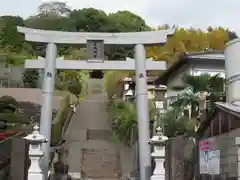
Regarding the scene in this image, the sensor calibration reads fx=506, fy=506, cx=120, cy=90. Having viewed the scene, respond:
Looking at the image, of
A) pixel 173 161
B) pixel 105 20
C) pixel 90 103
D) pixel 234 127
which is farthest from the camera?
pixel 105 20

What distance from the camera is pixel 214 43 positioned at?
55250 millimetres

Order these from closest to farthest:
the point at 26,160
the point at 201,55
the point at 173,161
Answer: the point at 173,161 → the point at 26,160 → the point at 201,55

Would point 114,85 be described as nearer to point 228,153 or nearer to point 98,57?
point 98,57

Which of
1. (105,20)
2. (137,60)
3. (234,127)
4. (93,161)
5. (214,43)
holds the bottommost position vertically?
(93,161)

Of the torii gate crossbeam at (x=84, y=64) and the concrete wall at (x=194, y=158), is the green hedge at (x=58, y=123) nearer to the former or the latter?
the torii gate crossbeam at (x=84, y=64)

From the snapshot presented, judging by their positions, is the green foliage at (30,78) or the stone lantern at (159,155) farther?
the green foliage at (30,78)

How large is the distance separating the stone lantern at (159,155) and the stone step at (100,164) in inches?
198

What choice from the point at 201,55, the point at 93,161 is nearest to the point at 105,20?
the point at 201,55

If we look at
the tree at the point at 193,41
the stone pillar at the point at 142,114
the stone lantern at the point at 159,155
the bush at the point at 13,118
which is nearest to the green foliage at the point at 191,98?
the stone lantern at the point at 159,155

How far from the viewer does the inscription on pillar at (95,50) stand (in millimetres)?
20500

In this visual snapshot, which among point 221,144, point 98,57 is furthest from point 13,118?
point 221,144

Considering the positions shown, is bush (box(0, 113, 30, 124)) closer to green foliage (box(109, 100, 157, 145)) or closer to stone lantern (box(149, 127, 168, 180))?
green foliage (box(109, 100, 157, 145))

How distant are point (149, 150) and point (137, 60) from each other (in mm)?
3735

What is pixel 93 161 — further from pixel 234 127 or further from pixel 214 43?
pixel 214 43
